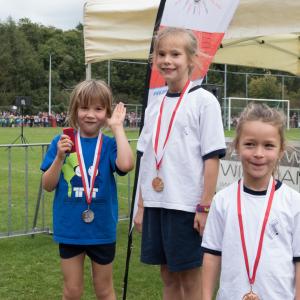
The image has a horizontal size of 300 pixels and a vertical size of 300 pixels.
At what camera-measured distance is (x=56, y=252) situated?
→ 570 cm

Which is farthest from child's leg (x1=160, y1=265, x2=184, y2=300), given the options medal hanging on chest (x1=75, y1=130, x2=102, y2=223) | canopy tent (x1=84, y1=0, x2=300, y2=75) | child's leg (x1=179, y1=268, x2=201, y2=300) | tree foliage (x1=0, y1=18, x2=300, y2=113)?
tree foliage (x1=0, y1=18, x2=300, y2=113)

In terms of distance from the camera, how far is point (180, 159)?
2.97m

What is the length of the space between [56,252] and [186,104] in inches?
127

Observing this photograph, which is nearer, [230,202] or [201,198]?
[230,202]

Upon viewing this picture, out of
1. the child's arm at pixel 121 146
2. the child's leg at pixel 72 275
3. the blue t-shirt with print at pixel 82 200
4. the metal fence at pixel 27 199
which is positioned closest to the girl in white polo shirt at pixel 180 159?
the child's arm at pixel 121 146

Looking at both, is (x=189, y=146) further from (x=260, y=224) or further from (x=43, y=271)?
(x=43, y=271)

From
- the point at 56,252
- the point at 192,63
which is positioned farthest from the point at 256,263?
the point at 56,252

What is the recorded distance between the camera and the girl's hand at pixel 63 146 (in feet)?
9.95

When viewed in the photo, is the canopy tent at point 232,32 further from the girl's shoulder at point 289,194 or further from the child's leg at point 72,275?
the child's leg at point 72,275

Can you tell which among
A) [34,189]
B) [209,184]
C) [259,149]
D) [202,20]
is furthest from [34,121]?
[259,149]

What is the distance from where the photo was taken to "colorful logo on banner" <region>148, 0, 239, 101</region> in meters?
3.67

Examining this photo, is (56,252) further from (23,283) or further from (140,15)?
(140,15)

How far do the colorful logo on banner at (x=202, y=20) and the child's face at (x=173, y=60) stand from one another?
536 mm

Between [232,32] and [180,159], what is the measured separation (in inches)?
63.9
